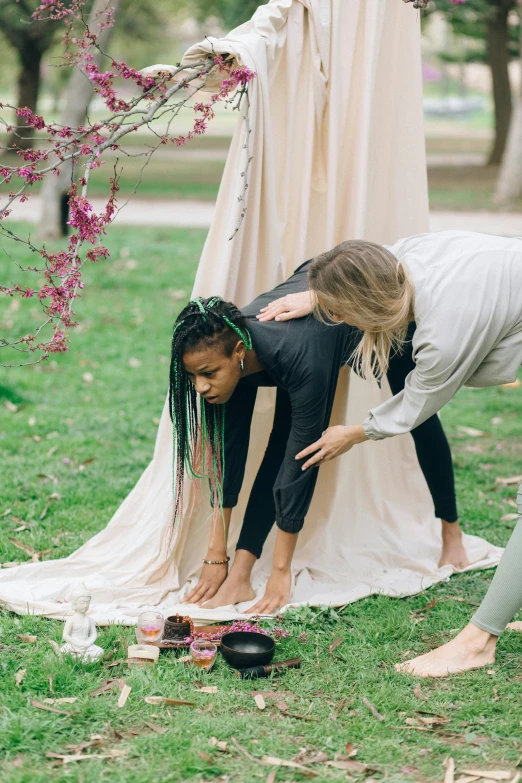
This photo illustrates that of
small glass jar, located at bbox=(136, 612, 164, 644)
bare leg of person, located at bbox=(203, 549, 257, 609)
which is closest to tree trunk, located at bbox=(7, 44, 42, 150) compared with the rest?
bare leg of person, located at bbox=(203, 549, 257, 609)

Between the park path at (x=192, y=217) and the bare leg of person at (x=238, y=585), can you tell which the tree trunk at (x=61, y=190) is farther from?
the bare leg of person at (x=238, y=585)

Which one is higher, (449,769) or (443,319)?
(443,319)

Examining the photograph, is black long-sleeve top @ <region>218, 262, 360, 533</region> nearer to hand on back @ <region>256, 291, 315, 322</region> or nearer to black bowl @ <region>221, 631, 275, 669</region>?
hand on back @ <region>256, 291, 315, 322</region>

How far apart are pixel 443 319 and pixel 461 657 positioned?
1.09 meters

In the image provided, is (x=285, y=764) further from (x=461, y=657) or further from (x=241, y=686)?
(x=461, y=657)

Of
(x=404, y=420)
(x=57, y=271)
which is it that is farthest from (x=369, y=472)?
(x=57, y=271)

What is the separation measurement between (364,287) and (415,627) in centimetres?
130

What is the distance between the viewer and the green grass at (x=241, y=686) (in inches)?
98.0

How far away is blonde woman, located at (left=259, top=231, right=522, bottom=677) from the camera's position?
278 centimetres

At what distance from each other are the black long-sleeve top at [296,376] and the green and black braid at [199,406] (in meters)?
0.09

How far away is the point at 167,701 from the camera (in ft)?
9.01

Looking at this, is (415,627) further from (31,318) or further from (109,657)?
(31,318)

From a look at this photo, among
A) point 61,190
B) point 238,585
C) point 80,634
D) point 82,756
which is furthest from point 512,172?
point 82,756

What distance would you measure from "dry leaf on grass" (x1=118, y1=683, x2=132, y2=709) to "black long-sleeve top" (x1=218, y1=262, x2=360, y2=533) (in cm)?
83
